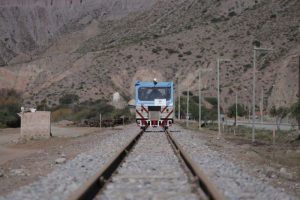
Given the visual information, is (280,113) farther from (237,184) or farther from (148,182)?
(148,182)

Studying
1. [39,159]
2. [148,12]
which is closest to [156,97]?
[39,159]

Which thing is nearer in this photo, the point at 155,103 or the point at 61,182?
the point at 61,182

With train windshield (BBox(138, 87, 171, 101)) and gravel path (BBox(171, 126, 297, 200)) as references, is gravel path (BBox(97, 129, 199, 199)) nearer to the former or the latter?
gravel path (BBox(171, 126, 297, 200))

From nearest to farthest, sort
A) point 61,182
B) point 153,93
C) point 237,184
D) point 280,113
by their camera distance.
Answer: point 237,184
point 61,182
point 153,93
point 280,113

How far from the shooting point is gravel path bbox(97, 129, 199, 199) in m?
10.9

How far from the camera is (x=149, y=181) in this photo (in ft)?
42.3

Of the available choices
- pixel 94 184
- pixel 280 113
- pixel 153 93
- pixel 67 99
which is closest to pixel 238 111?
pixel 67 99

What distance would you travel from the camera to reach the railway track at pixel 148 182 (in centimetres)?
1074

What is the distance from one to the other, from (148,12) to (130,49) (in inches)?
1260

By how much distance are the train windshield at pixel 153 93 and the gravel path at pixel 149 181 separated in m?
20.2

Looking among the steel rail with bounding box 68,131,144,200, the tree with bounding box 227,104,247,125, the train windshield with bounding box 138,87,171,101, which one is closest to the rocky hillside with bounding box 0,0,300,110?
the tree with bounding box 227,104,247,125

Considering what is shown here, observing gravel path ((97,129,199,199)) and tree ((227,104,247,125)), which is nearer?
gravel path ((97,129,199,199))

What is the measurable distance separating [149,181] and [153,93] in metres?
26.4

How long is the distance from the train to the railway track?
67.0 ft
